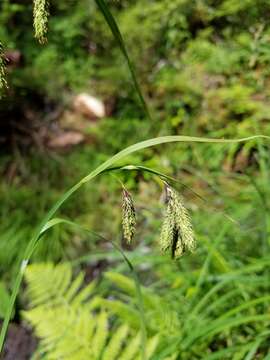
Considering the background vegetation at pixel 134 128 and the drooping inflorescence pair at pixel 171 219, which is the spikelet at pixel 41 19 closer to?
the drooping inflorescence pair at pixel 171 219

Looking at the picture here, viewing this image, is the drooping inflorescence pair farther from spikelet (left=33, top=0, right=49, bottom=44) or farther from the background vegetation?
the background vegetation

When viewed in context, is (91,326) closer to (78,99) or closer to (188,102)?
(188,102)

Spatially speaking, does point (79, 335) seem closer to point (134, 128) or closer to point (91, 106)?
point (134, 128)

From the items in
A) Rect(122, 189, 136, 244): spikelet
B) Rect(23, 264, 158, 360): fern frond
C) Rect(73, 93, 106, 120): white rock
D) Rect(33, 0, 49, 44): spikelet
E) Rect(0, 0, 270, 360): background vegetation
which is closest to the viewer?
Rect(33, 0, 49, 44): spikelet

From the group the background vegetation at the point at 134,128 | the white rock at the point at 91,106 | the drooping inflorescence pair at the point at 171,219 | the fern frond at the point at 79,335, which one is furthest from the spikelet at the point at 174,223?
the white rock at the point at 91,106

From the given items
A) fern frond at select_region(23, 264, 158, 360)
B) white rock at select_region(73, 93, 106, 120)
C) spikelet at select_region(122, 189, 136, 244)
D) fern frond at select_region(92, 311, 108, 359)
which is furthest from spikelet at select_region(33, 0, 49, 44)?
white rock at select_region(73, 93, 106, 120)

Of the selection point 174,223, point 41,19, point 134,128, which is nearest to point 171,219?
point 174,223

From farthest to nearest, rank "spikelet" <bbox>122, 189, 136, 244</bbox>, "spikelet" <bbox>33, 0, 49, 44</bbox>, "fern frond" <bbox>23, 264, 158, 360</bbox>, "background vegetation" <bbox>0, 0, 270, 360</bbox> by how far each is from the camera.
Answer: "background vegetation" <bbox>0, 0, 270, 360</bbox> < "fern frond" <bbox>23, 264, 158, 360</bbox> < "spikelet" <bbox>122, 189, 136, 244</bbox> < "spikelet" <bbox>33, 0, 49, 44</bbox>

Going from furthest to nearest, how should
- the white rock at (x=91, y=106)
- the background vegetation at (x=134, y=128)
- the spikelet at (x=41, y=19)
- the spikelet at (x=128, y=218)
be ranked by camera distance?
the white rock at (x=91, y=106) → the background vegetation at (x=134, y=128) → the spikelet at (x=128, y=218) → the spikelet at (x=41, y=19)
